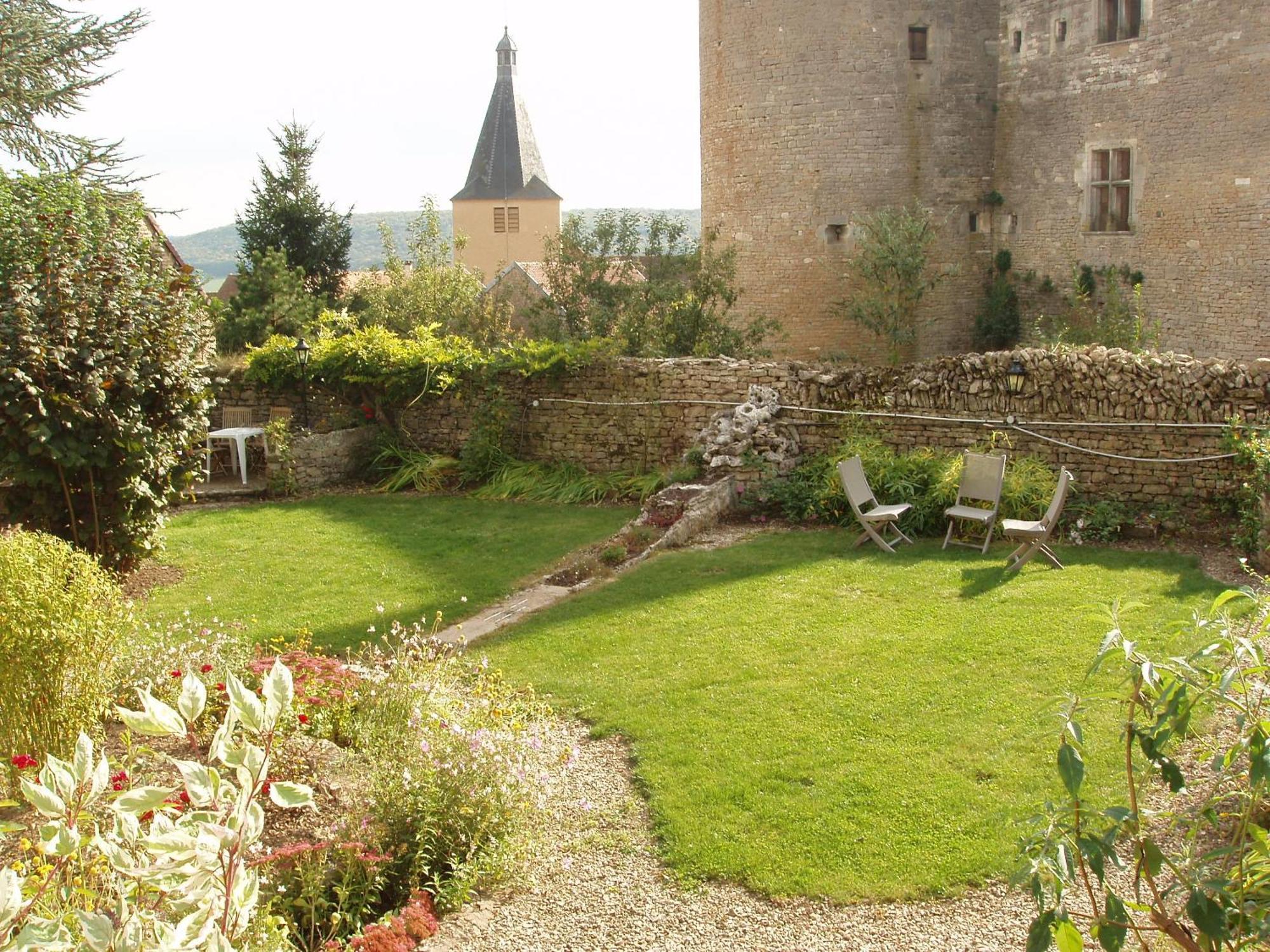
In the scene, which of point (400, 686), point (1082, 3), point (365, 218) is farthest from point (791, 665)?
point (365, 218)

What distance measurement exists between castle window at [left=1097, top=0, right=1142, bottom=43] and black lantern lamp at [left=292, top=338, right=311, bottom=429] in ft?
45.4

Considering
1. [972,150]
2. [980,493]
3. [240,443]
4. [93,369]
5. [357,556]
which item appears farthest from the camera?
[972,150]

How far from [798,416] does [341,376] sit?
664cm

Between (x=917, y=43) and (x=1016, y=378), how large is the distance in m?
11.1

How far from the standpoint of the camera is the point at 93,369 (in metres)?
9.55

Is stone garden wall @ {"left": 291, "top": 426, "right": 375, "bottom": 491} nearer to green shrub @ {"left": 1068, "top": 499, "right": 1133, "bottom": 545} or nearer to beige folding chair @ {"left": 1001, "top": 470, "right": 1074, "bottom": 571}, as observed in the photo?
beige folding chair @ {"left": 1001, "top": 470, "right": 1074, "bottom": 571}

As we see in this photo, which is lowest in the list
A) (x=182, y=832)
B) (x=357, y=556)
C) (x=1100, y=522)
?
(x=357, y=556)

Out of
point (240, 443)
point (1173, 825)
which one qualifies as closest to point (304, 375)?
point (240, 443)

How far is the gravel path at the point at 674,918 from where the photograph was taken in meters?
4.66

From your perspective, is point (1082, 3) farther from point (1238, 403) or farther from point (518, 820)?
point (518, 820)

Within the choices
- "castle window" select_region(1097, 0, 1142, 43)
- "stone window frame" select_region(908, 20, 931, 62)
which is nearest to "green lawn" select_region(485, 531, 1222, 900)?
"castle window" select_region(1097, 0, 1142, 43)

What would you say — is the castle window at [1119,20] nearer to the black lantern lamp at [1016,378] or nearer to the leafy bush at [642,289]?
the leafy bush at [642,289]

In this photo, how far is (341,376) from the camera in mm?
15844

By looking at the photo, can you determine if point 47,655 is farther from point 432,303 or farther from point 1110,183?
point 432,303
